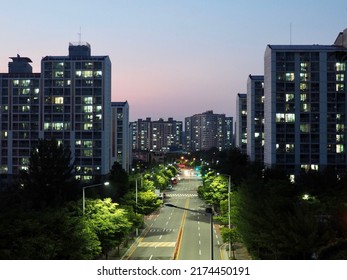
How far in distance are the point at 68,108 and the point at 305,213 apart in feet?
309

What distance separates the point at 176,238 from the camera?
5438 cm

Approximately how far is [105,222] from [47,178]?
1011 inches

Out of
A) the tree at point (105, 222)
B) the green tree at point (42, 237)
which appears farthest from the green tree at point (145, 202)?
the green tree at point (42, 237)

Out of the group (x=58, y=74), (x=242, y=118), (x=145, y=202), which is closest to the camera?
(x=145, y=202)

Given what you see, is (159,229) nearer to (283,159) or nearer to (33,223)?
(33,223)

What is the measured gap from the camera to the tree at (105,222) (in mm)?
38531

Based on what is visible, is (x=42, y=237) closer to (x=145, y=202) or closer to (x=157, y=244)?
(x=157, y=244)

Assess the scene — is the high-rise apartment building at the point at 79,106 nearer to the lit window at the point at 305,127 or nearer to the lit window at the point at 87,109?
the lit window at the point at 87,109

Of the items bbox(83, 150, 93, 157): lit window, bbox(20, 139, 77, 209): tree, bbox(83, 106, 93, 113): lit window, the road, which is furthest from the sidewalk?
bbox(83, 106, 93, 113): lit window

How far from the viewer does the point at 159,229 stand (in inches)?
2474

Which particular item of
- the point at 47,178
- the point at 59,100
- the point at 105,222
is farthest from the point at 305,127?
the point at 105,222

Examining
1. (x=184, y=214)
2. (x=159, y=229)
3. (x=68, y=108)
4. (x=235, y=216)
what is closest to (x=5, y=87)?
(x=68, y=108)

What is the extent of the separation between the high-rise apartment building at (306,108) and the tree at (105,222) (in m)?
68.0

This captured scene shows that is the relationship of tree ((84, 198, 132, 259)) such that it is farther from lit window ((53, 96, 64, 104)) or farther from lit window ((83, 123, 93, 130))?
lit window ((53, 96, 64, 104))
